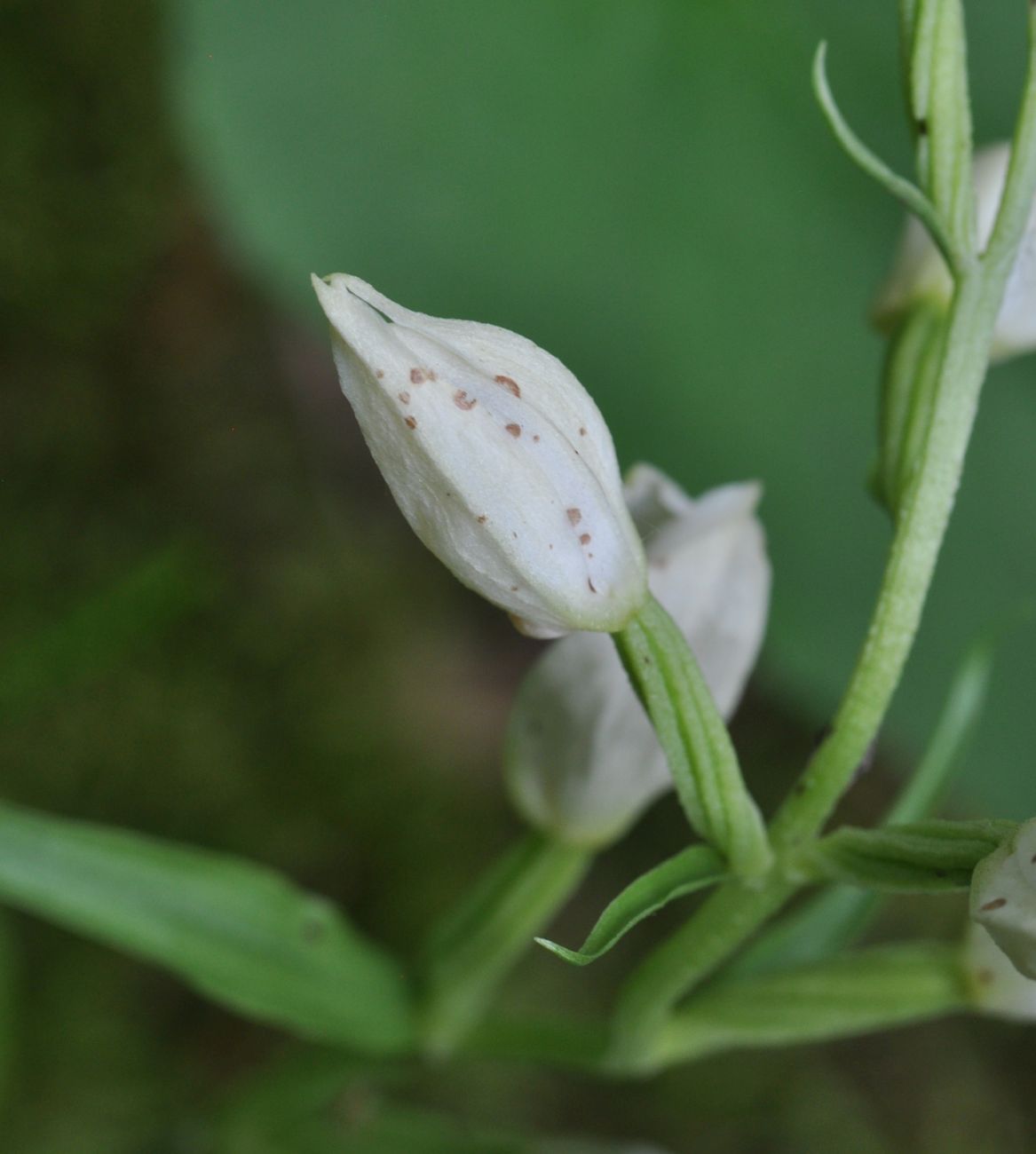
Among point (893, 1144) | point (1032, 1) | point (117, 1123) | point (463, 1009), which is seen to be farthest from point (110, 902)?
point (893, 1144)

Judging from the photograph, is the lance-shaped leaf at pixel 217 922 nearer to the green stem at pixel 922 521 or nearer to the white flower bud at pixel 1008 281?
the green stem at pixel 922 521

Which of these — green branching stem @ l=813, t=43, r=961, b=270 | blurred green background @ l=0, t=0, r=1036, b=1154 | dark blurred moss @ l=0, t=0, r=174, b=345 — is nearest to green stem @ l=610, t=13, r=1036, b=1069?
green branching stem @ l=813, t=43, r=961, b=270

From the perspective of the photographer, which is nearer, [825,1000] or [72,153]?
[825,1000]

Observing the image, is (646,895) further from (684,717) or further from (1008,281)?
(1008,281)

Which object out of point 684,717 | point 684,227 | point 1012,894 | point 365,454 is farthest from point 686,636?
point 365,454

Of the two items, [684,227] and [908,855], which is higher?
[684,227]

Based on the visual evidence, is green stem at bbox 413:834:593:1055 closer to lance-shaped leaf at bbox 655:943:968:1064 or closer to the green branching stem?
lance-shaped leaf at bbox 655:943:968:1064

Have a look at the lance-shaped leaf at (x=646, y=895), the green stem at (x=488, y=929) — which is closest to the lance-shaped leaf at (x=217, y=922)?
the green stem at (x=488, y=929)
